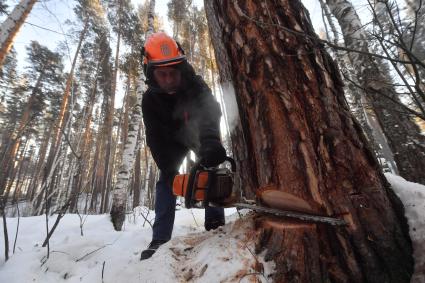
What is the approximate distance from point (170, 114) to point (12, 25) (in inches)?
248

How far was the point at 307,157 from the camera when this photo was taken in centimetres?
106

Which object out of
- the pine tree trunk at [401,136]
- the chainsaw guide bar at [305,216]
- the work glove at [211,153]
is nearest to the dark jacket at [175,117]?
the work glove at [211,153]

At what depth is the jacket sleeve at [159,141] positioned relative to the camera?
2.10 metres

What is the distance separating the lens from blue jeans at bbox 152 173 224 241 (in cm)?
192

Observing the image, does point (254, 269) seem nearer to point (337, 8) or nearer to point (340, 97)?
point (340, 97)

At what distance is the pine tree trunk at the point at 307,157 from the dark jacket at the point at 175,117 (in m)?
0.67

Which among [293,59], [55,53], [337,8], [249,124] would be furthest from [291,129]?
[55,53]

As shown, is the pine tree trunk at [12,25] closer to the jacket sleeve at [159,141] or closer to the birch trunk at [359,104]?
the jacket sleeve at [159,141]

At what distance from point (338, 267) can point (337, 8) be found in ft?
15.5

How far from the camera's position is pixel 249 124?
4.17 ft

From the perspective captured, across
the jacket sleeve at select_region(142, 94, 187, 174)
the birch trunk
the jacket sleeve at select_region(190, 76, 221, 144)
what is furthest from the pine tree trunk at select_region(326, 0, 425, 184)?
the jacket sleeve at select_region(142, 94, 187, 174)

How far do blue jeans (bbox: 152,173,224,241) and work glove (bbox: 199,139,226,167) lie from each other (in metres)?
0.53

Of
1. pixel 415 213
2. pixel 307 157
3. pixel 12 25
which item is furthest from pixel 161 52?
pixel 12 25

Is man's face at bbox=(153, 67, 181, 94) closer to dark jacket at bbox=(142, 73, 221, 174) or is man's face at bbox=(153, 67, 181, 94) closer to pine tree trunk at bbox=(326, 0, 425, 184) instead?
dark jacket at bbox=(142, 73, 221, 174)
